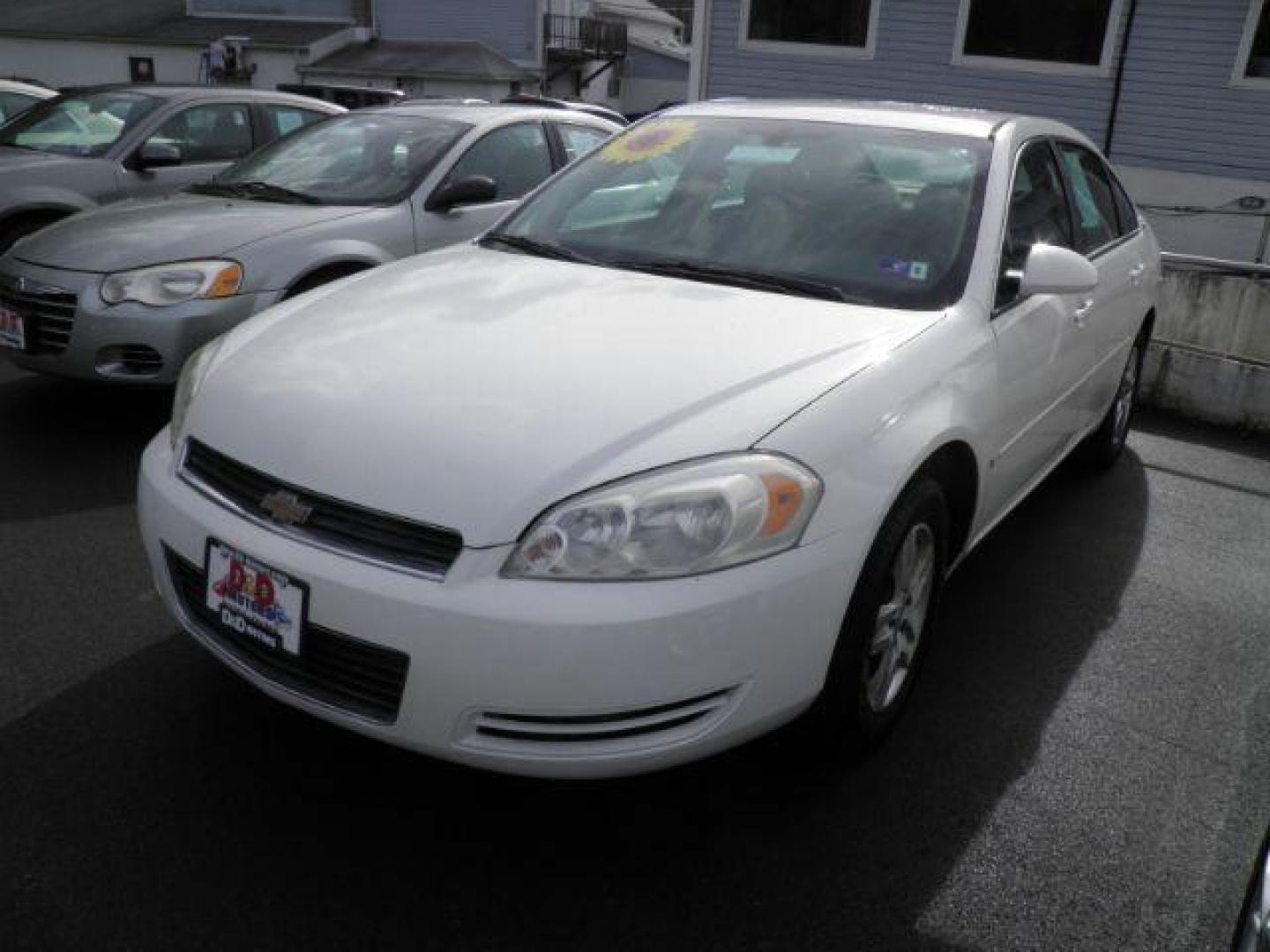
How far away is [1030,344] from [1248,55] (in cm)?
1191

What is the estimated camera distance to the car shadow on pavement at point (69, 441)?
13.1 feet

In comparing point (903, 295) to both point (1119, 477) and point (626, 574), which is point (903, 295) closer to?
point (626, 574)

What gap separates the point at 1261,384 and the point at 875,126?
3.58m

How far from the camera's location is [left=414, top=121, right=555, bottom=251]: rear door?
17.2 ft

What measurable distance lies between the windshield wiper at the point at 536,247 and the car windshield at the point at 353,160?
6.06 ft

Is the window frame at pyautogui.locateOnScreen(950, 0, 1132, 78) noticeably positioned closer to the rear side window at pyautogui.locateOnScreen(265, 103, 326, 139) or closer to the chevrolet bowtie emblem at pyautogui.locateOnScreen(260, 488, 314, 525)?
the rear side window at pyautogui.locateOnScreen(265, 103, 326, 139)

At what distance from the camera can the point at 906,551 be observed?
2547mm

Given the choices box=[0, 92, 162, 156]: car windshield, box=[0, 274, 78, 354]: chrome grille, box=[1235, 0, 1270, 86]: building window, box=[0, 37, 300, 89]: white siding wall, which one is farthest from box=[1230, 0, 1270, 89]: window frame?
box=[0, 37, 300, 89]: white siding wall

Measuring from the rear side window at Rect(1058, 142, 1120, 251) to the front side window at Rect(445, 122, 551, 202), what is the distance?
9.15 ft

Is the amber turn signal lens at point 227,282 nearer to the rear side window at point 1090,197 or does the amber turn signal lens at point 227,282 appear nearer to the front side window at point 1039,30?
the rear side window at point 1090,197

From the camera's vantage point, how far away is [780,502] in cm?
209

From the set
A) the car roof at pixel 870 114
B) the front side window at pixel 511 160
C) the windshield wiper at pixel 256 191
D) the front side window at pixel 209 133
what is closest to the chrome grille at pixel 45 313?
the windshield wiper at pixel 256 191

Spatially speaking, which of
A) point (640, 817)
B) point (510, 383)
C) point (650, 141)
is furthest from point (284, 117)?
point (640, 817)

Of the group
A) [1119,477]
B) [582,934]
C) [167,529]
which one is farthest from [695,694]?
[1119,477]
